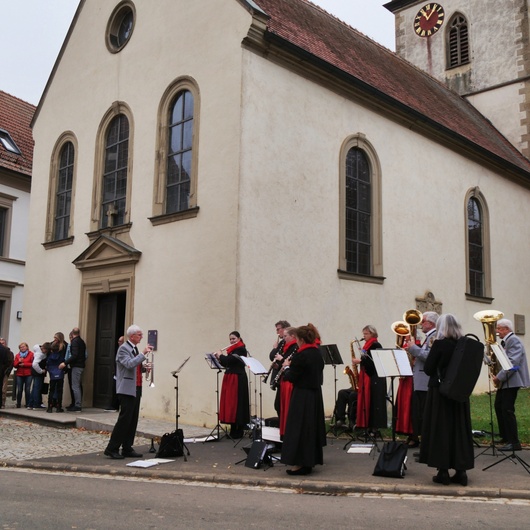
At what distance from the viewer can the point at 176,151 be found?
48.3ft

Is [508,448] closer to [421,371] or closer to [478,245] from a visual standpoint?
→ [421,371]

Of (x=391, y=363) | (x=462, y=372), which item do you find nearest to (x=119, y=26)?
(x=391, y=363)

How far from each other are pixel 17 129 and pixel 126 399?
19990 mm

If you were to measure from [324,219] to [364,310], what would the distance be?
7.84ft

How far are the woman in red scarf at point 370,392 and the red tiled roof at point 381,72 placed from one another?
22.3ft

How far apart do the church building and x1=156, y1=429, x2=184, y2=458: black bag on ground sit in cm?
316

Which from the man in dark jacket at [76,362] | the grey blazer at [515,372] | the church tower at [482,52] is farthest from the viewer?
the church tower at [482,52]

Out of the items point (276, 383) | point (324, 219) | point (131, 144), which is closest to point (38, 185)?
point (131, 144)

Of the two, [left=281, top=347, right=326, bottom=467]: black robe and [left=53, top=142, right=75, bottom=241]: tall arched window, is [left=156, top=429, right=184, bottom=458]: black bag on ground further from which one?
[left=53, top=142, right=75, bottom=241]: tall arched window

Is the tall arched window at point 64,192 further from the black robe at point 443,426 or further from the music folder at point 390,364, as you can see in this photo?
the black robe at point 443,426

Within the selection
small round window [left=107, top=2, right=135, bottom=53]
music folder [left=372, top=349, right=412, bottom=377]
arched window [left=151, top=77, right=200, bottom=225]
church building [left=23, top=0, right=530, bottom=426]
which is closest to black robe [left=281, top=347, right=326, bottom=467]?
music folder [left=372, top=349, right=412, bottom=377]

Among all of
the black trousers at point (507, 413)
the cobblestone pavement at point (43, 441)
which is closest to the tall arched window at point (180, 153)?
the cobblestone pavement at point (43, 441)

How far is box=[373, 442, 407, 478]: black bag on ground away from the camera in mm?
7719

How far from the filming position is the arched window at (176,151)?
14.1 m
